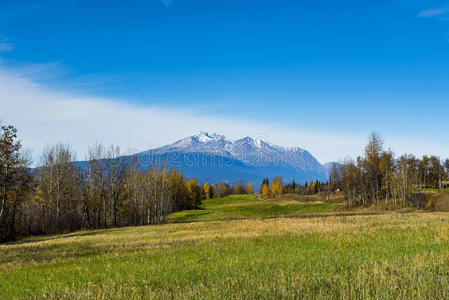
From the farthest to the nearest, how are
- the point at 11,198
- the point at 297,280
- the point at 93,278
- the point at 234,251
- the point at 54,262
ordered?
the point at 11,198
the point at 54,262
the point at 234,251
the point at 93,278
the point at 297,280

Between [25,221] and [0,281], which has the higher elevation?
[0,281]

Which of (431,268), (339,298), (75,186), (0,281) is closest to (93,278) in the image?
(0,281)

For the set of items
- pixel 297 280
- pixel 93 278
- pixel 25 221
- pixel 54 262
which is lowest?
pixel 25 221

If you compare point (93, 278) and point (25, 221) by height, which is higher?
point (93, 278)

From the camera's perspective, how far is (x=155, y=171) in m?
65.2

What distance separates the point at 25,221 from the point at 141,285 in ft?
211

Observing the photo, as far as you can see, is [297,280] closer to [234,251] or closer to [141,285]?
[141,285]

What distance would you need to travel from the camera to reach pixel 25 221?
6047 cm

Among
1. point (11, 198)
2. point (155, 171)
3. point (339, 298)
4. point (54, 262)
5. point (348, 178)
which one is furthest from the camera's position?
point (348, 178)

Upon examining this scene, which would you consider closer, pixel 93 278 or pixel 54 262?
pixel 93 278

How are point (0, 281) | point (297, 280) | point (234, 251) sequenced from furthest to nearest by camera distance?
point (234, 251) < point (0, 281) < point (297, 280)

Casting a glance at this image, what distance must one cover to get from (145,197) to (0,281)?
194 feet

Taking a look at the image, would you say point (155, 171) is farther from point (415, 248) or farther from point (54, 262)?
point (415, 248)

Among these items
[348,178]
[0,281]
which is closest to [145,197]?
[348,178]
